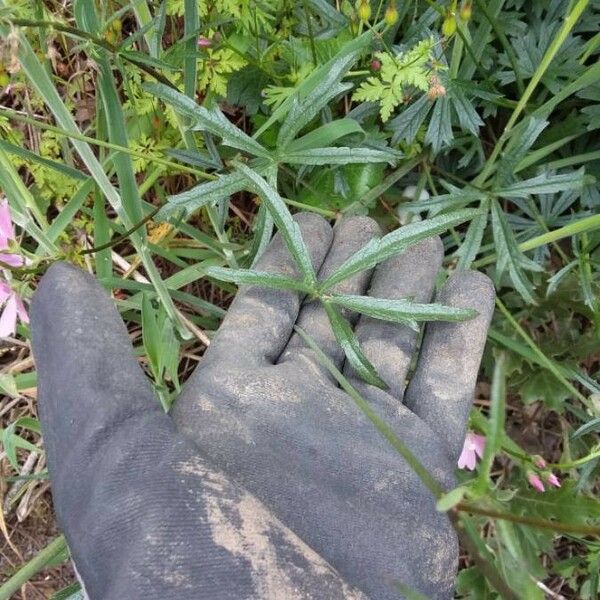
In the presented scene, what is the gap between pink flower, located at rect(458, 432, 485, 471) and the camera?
1.40m

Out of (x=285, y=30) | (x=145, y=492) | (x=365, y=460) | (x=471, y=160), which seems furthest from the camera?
(x=471, y=160)

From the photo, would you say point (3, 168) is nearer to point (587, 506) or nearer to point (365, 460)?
point (365, 460)

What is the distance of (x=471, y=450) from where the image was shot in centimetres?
141

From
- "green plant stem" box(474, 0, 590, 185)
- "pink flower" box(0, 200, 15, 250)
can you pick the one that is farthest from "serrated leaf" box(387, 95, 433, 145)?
"pink flower" box(0, 200, 15, 250)

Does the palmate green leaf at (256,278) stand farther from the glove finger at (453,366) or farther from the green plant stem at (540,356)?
the green plant stem at (540,356)

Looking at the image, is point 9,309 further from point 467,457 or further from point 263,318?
point 467,457

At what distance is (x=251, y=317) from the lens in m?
1.28

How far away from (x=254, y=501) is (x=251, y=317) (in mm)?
403

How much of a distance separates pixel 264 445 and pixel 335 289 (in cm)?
37

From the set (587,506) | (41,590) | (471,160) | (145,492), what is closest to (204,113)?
(145,492)

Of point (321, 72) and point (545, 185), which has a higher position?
point (321, 72)

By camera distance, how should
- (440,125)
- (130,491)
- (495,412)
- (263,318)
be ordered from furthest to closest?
(440,125) < (263,318) < (130,491) < (495,412)

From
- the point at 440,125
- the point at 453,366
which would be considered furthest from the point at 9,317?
the point at 440,125

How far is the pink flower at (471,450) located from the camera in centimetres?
140
